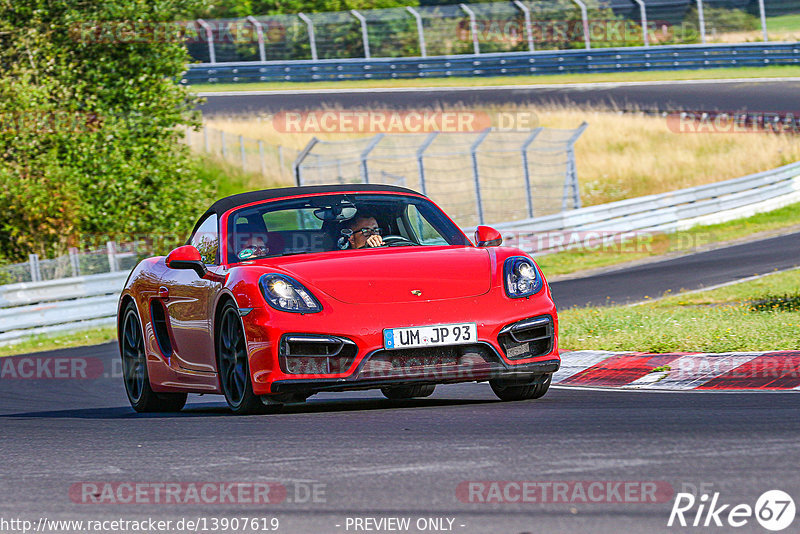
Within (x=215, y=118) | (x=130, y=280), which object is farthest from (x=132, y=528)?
(x=215, y=118)

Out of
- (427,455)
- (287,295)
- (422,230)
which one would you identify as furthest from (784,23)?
(427,455)

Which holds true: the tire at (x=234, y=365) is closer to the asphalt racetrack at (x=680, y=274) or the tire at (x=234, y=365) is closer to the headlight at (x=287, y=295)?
the headlight at (x=287, y=295)

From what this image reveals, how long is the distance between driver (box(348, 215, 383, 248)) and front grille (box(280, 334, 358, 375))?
116 cm

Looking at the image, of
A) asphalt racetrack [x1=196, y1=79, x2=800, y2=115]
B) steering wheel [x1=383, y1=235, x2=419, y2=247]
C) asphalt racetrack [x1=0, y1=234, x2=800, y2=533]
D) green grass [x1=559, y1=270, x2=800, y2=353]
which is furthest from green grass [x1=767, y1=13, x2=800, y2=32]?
steering wheel [x1=383, y1=235, x2=419, y2=247]

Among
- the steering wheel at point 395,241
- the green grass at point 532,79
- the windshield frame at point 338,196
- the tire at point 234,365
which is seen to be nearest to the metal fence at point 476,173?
the green grass at point 532,79

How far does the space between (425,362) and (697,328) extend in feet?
14.9

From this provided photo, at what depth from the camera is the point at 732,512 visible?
4430mm

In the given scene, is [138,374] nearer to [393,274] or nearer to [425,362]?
[393,274]

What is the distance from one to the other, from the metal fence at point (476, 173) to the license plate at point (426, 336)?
55.6 feet

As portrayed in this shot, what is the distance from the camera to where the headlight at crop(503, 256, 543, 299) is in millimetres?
7559

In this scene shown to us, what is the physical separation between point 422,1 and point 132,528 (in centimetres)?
5646

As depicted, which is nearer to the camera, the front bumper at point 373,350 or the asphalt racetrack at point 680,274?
the front bumper at point 373,350

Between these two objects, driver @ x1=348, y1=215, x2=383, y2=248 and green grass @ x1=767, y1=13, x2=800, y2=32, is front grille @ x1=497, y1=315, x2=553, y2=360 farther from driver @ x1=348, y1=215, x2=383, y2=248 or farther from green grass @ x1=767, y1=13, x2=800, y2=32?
green grass @ x1=767, y1=13, x2=800, y2=32

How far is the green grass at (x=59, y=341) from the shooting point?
1846cm
